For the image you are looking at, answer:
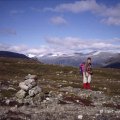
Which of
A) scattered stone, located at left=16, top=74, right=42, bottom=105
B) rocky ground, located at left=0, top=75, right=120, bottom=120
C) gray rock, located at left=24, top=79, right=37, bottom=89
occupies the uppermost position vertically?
gray rock, located at left=24, top=79, right=37, bottom=89

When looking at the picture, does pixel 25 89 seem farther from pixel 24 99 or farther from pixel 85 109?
pixel 85 109

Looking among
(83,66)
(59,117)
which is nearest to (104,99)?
(83,66)

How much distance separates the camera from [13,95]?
3644cm

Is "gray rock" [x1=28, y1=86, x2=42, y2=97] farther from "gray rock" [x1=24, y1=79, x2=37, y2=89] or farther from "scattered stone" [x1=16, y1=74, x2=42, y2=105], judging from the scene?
"gray rock" [x1=24, y1=79, x2=37, y2=89]

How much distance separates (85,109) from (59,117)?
5276mm

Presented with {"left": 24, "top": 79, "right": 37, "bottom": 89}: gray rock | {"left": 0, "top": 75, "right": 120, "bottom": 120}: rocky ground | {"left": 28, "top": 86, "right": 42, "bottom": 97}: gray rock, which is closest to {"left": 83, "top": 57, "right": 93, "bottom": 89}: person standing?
{"left": 0, "top": 75, "right": 120, "bottom": 120}: rocky ground

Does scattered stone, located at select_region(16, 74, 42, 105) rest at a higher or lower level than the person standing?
lower

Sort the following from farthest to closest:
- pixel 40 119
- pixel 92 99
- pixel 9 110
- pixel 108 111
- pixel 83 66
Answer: pixel 83 66 → pixel 92 99 → pixel 108 111 → pixel 9 110 → pixel 40 119

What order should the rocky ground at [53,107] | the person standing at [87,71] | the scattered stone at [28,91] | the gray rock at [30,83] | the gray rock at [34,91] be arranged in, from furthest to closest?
the person standing at [87,71] < the gray rock at [30,83] < the gray rock at [34,91] < the scattered stone at [28,91] < the rocky ground at [53,107]

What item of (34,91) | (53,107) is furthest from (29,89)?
(53,107)

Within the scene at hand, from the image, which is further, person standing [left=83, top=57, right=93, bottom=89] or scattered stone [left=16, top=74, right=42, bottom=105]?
person standing [left=83, top=57, right=93, bottom=89]

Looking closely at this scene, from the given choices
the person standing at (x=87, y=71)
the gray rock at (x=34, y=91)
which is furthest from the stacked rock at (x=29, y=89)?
the person standing at (x=87, y=71)

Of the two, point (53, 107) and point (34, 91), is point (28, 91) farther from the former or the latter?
point (53, 107)

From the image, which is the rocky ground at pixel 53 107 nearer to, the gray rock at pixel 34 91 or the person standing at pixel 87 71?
the gray rock at pixel 34 91
